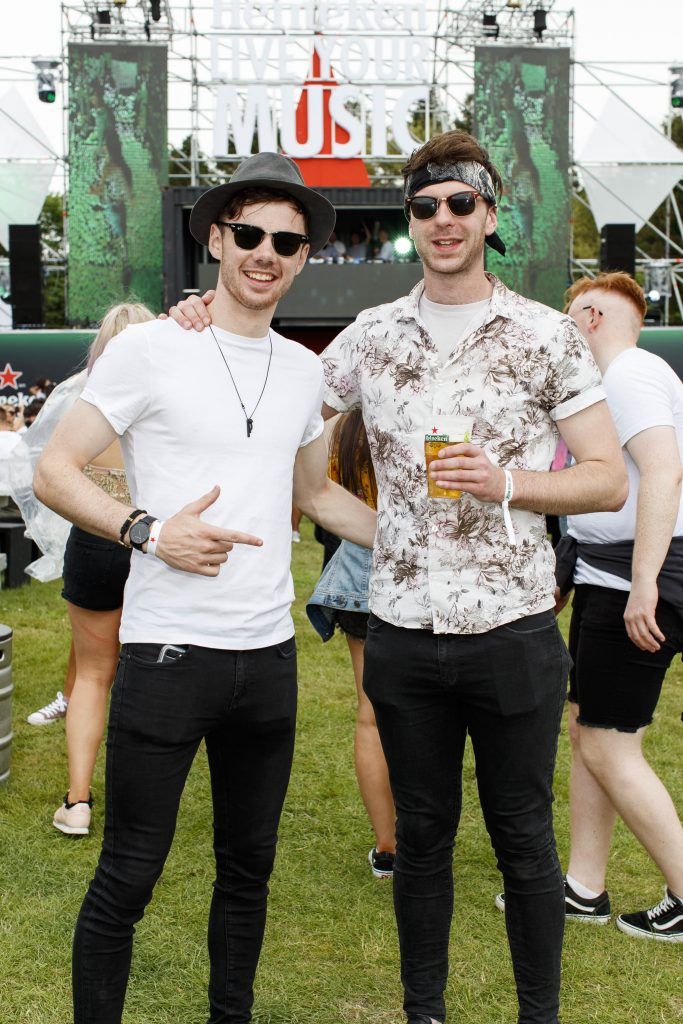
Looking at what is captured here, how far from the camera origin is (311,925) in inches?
134

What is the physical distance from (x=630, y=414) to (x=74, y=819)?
2604mm

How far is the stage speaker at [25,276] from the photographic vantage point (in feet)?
68.6

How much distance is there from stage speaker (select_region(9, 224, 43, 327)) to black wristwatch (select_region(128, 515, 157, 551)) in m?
19.9

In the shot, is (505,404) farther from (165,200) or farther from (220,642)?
(165,200)

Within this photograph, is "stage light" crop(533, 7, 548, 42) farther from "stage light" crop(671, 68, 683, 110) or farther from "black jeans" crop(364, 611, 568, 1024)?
"black jeans" crop(364, 611, 568, 1024)

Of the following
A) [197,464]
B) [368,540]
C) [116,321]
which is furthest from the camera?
[116,321]

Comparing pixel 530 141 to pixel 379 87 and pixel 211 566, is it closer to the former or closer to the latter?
pixel 379 87

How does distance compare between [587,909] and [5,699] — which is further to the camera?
[5,699]

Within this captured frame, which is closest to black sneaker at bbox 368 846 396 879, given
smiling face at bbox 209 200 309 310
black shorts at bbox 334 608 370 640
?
black shorts at bbox 334 608 370 640

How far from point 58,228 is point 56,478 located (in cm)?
5028

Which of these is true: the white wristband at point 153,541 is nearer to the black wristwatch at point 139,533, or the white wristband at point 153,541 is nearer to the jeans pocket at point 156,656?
the black wristwatch at point 139,533

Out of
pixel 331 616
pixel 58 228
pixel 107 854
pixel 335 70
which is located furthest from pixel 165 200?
pixel 58 228

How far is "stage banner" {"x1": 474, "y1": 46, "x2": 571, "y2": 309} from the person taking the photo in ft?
71.4

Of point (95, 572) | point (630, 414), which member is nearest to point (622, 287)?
point (630, 414)
